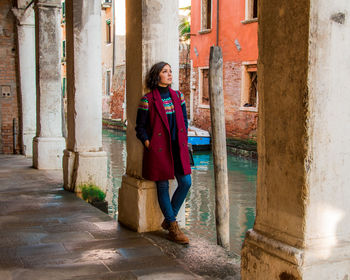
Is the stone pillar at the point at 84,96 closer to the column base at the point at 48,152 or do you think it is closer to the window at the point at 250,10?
the column base at the point at 48,152

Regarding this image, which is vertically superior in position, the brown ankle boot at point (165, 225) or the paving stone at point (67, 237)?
the brown ankle boot at point (165, 225)

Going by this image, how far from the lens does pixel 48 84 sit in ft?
26.5

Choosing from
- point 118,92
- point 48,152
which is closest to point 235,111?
point 48,152

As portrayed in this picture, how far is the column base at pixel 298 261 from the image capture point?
212 cm

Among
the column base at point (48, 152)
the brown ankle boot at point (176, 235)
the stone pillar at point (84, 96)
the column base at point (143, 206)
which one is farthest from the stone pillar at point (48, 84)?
the brown ankle boot at point (176, 235)

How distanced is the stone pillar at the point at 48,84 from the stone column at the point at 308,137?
20.5 ft

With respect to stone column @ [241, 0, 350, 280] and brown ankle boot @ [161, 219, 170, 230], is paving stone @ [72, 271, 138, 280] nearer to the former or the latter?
brown ankle boot @ [161, 219, 170, 230]

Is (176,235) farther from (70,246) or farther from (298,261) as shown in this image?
(298,261)

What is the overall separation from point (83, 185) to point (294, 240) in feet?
14.6

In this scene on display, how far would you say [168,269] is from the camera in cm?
332

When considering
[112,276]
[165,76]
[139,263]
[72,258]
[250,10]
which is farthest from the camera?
[250,10]

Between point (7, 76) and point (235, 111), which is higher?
point (7, 76)

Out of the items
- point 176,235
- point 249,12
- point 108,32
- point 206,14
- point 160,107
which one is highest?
point 108,32

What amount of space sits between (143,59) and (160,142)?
74 centimetres
